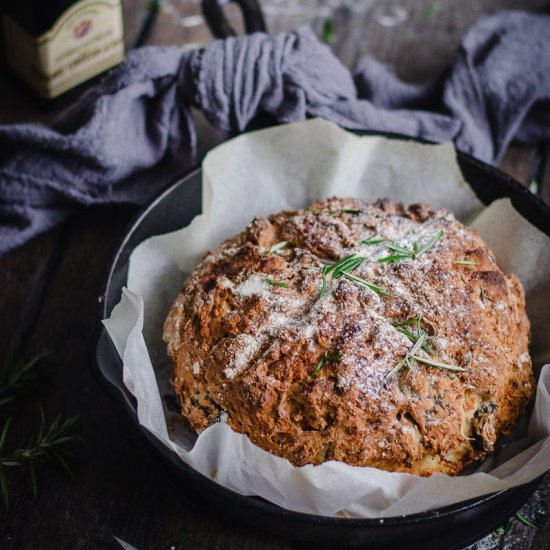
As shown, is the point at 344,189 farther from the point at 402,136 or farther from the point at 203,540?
the point at 203,540

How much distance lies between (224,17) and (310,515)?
5.17ft

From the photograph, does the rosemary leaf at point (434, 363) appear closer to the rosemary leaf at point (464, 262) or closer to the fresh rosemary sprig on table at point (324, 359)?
the fresh rosemary sprig on table at point (324, 359)

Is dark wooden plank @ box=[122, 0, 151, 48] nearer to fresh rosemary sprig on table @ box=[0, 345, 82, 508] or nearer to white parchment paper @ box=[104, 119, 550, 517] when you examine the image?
white parchment paper @ box=[104, 119, 550, 517]

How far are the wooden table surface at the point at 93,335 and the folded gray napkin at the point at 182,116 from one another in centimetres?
11

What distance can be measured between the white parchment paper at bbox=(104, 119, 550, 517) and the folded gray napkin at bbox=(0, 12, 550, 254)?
8.8 inches

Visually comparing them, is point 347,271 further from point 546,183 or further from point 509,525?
point 546,183

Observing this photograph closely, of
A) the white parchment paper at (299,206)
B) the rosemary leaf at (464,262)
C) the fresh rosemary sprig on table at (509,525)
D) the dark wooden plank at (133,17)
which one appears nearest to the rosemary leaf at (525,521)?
the fresh rosemary sprig on table at (509,525)

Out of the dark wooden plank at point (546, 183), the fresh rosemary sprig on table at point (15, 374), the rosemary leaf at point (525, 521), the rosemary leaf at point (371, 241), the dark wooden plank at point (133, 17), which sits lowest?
the rosemary leaf at point (525, 521)

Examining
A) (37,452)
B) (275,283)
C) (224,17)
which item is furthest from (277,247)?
(224,17)

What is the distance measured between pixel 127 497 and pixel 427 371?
2.49ft

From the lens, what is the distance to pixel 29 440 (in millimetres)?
1815

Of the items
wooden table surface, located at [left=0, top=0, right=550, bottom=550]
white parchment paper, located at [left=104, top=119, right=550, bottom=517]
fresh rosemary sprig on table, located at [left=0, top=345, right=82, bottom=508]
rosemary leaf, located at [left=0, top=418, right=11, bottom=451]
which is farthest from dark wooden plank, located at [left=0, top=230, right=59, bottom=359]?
white parchment paper, located at [left=104, top=119, right=550, bottom=517]

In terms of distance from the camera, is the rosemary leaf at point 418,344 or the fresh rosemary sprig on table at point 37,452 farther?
the fresh rosemary sprig on table at point 37,452

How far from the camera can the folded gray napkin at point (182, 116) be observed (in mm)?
2129
